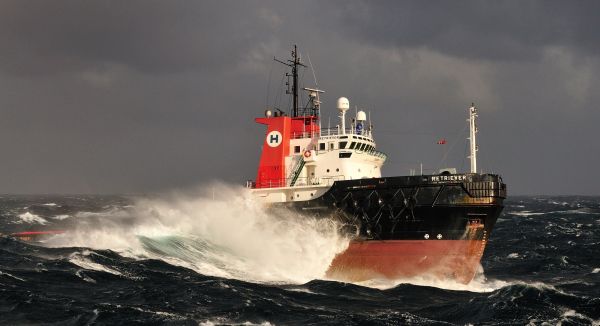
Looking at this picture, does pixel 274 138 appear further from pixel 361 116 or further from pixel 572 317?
pixel 572 317

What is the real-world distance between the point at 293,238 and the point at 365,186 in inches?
210

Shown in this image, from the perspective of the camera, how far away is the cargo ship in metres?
28.5

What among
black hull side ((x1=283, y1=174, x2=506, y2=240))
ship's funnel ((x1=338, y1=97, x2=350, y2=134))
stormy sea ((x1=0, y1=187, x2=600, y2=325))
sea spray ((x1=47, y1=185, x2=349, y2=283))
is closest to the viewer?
stormy sea ((x1=0, y1=187, x2=600, y2=325))

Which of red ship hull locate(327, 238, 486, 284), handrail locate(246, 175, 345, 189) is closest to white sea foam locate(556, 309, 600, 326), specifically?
red ship hull locate(327, 238, 486, 284)

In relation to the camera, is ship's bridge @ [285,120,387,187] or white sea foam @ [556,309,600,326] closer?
white sea foam @ [556,309,600,326]

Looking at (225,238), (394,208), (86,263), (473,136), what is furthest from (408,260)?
(86,263)

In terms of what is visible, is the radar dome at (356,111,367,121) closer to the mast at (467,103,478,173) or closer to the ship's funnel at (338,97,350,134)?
the ship's funnel at (338,97,350,134)

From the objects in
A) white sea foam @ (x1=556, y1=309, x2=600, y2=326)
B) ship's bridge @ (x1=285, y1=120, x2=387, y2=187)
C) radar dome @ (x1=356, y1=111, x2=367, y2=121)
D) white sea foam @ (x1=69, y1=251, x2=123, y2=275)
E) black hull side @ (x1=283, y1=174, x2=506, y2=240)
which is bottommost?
white sea foam @ (x1=556, y1=309, x2=600, y2=326)

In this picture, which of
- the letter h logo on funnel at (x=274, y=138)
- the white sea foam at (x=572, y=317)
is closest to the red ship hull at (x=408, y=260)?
the white sea foam at (x=572, y=317)

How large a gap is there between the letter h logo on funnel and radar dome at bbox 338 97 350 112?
4045 millimetres

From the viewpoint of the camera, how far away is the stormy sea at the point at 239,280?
66.3ft

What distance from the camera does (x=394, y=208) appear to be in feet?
96.0

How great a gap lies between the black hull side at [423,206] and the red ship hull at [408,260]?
0.39 meters

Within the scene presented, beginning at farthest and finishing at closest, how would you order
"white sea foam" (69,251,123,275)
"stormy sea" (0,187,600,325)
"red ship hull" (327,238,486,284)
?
"red ship hull" (327,238,486,284)
"white sea foam" (69,251,123,275)
"stormy sea" (0,187,600,325)
